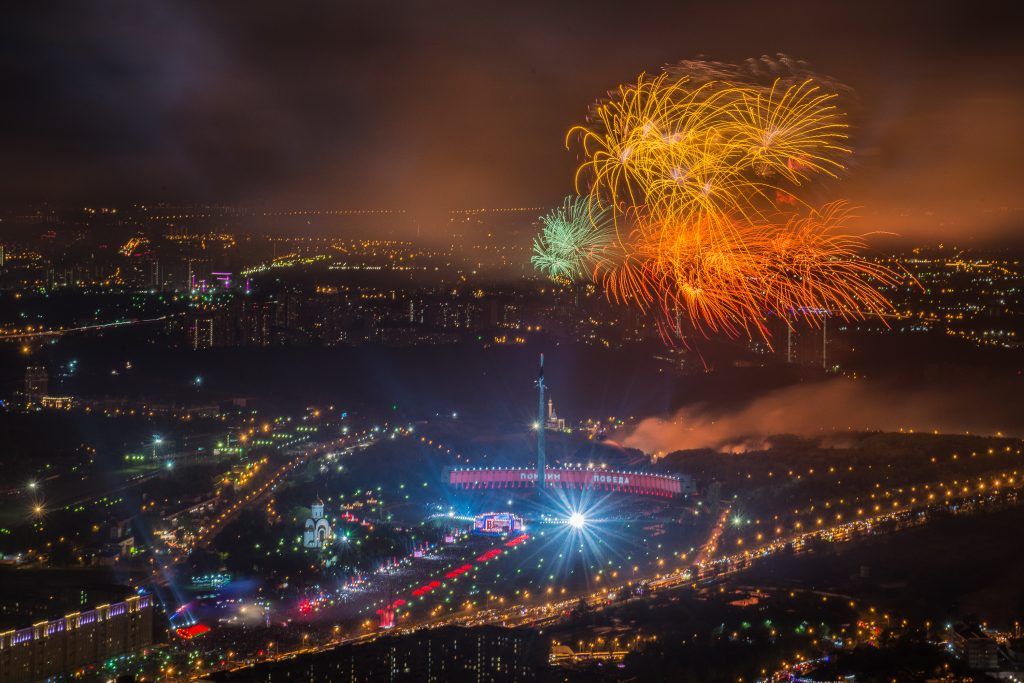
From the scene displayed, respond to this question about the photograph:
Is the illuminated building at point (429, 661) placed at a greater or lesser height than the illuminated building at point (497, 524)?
lesser

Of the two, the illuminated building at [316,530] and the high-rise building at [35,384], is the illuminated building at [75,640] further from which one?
the high-rise building at [35,384]

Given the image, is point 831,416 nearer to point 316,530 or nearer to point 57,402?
point 316,530

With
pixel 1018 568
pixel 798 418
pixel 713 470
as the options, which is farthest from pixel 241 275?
pixel 1018 568

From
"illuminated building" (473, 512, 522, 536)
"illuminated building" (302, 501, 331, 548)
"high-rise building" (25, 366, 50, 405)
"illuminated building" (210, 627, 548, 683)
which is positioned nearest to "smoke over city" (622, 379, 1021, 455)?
"illuminated building" (473, 512, 522, 536)

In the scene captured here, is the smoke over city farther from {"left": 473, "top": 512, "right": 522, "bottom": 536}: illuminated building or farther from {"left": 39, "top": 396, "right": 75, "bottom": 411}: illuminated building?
{"left": 39, "top": 396, "right": 75, "bottom": 411}: illuminated building

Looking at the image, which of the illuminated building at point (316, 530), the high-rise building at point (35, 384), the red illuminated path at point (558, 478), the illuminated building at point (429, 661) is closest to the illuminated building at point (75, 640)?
the illuminated building at point (429, 661)

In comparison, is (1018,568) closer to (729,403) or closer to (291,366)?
(729,403)
